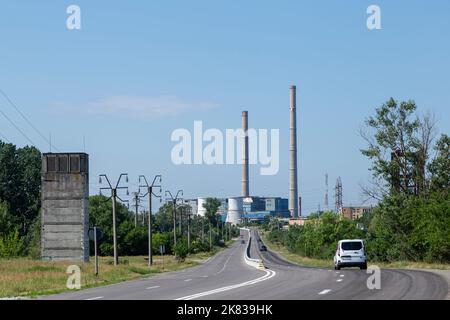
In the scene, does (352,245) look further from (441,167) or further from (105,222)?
(105,222)

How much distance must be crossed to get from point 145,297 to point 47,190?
53315 millimetres

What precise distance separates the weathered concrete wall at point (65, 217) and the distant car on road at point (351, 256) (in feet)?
102

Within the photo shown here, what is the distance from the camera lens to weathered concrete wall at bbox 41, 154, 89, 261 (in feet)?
247

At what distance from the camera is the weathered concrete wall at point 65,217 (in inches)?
2968

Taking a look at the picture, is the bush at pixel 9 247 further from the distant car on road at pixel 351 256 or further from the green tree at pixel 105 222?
the distant car on road at pixel 351 256

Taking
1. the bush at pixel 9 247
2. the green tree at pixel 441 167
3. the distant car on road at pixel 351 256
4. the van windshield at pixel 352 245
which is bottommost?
the bush at pixel 9 247

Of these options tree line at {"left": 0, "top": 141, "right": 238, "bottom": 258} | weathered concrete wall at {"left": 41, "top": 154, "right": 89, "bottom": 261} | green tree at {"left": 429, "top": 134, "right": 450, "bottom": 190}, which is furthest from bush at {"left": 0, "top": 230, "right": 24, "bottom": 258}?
green tree at {"left": 429, "top": 134, "right": 450, "bottom": 190}

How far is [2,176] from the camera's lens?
140m

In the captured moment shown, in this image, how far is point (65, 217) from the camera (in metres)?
75.5

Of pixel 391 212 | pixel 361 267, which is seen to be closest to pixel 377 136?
pixel 391 212

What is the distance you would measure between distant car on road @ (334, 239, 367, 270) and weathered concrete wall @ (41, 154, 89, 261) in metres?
31.2

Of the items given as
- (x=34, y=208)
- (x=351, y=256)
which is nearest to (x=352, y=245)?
(x=351, y=256)

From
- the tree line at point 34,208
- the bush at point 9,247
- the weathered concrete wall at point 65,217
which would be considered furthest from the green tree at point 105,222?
the weathered concrete wall at point 65,217
